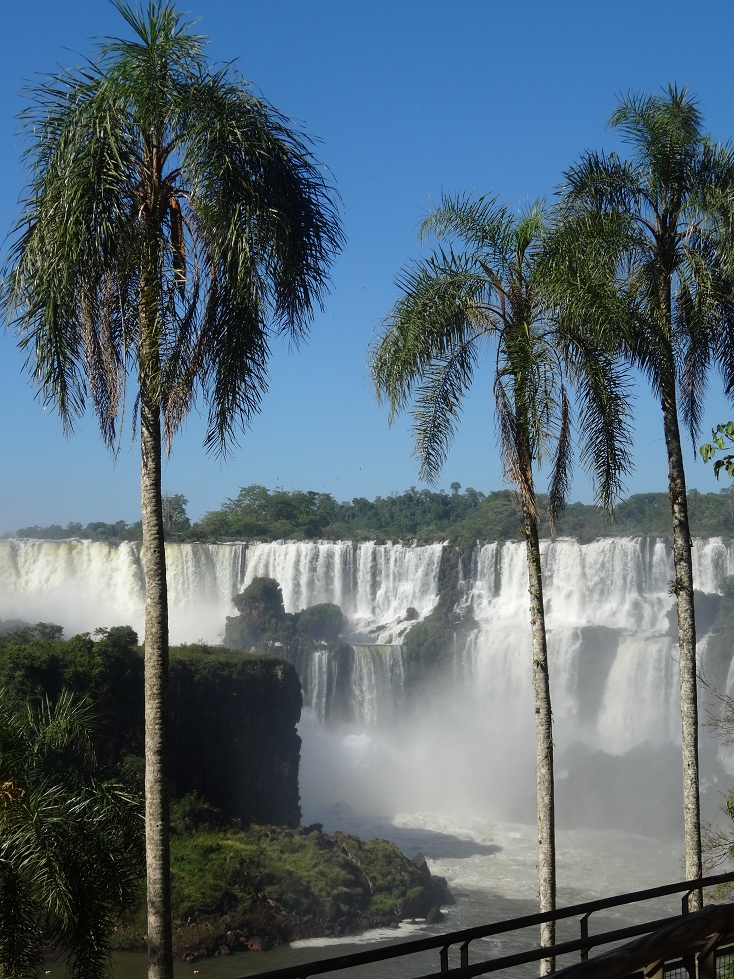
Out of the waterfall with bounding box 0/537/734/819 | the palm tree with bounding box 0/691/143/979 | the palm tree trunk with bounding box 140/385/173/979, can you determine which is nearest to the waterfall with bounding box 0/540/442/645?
the waterfall with bounding box 0/537/734/819

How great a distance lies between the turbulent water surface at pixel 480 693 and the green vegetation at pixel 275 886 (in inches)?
68.0

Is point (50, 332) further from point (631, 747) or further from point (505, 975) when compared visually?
point (631, 747)

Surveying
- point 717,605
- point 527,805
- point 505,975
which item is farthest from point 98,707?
point 717,605

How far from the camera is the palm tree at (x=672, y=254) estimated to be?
8656 millimetres

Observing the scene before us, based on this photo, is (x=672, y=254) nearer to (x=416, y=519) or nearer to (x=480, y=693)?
(x=480, y=693)

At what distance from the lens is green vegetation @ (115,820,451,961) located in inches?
763

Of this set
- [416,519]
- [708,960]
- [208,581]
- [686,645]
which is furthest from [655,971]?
[416,519]

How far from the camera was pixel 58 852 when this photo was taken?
588cm

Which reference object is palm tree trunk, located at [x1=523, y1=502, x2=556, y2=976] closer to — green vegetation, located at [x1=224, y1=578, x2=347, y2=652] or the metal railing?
the metal railing

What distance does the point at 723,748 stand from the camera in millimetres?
32094

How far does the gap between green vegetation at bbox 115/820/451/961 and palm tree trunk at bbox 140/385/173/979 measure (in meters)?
13.4

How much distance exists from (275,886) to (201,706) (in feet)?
18.7

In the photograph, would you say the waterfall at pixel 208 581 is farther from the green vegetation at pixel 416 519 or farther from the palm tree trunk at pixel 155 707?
the palm tree trunk at pixel 155 707

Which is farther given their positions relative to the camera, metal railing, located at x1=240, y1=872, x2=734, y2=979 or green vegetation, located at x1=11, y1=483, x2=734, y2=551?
green vegetation, located at x1=11, y1=483, x2=734, y2=551
